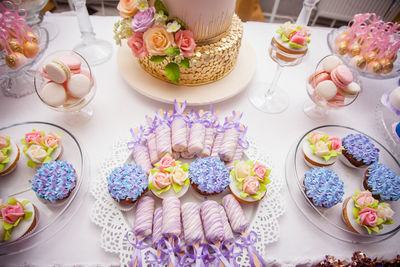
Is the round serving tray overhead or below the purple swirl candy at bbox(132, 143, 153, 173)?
overhead

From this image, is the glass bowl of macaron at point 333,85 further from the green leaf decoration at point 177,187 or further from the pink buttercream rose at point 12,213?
the pink buttercream rose at point 12,213

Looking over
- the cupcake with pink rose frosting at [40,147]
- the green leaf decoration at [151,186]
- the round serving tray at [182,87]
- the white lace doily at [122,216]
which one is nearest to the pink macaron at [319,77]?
the round serving tray at [182,87]

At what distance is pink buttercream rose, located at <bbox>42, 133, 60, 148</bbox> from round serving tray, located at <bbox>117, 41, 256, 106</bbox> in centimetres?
39

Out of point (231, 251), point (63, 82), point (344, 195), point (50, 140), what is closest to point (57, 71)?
point (63, 82)

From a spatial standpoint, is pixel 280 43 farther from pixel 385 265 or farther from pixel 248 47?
pixel 385 265

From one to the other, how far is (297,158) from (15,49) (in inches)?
46.7

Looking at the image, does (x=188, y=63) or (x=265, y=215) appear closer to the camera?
(x=265, y=215)

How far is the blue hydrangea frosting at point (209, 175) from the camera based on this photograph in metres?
0.83

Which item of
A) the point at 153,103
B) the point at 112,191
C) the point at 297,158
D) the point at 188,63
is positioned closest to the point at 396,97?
the point at 297,158

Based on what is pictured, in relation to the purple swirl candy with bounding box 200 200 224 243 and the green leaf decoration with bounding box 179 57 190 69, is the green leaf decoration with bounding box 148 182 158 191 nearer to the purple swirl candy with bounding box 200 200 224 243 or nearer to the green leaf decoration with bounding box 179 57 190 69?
the purple swirl candy with bounding box 200 200 224 243

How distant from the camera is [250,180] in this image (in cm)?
83

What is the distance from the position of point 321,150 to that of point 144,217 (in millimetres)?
669

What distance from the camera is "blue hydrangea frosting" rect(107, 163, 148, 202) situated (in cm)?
79

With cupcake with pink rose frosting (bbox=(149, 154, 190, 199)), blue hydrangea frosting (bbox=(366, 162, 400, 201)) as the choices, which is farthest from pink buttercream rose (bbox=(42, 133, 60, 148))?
blue hydrangea frosting (bbox=(366, 162, 400, 201))
